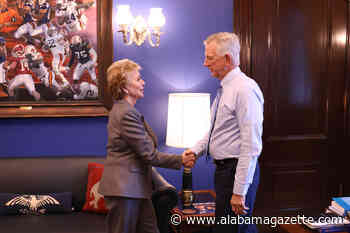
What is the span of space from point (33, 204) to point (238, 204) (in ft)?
5.67

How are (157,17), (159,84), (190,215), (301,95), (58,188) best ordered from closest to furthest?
(190,215) → (58,188) → (157,17) → (159,84) → (301,95)

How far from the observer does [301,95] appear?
3.88 meters

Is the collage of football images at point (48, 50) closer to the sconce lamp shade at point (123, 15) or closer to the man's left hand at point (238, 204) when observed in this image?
the sconce lamp shade at point (123, 15)

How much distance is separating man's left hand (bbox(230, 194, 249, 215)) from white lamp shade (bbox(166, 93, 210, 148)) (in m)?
1.09

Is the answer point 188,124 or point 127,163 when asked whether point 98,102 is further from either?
point 127,163

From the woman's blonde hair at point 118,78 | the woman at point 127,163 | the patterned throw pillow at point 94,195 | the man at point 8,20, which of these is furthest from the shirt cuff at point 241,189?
the man at point 8,20

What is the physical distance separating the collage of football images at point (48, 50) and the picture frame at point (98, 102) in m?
0.04

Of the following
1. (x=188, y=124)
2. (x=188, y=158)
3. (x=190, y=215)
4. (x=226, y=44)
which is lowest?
(x=190, y=215)

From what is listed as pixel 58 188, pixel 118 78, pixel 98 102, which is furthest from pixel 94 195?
pixel 118 78

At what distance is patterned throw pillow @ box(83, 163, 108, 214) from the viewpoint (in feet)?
9.82

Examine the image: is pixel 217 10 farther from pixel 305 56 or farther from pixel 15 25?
pixel 15 25

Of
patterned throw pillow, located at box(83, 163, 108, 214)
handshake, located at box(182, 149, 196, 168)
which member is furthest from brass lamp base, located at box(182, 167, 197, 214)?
patterned throw pillow, located at box(83, 163, 108, 214)

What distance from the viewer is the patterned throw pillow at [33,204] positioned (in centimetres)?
293

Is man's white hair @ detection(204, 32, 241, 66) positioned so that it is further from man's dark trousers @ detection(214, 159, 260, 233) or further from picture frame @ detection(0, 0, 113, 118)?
picture frame @ detection(0, 0, 113, 118)
